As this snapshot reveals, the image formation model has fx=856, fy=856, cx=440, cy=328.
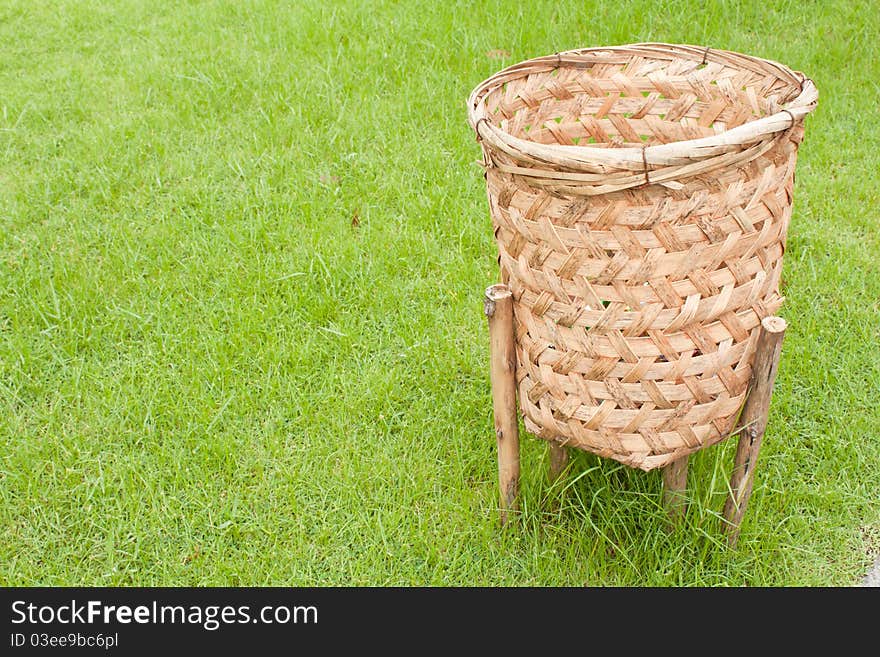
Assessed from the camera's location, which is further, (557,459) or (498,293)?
(557,459)

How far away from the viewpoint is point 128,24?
5.11 metres

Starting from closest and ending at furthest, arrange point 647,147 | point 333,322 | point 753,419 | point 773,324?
point 647,147 → point 773,324 → point 753,419 → point 333,322

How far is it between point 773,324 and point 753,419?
0.26 meters

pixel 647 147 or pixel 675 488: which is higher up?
pixel 647 147

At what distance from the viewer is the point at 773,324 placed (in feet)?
6.04

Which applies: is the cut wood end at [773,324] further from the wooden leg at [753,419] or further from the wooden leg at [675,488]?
the wooden leg at [675,488]

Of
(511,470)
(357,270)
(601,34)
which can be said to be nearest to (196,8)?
(601,34)

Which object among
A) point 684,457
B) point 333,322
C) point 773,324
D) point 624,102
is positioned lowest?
point 333,322

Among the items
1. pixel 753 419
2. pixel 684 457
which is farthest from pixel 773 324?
pixel 684 457

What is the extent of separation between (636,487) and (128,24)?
433 centimetres

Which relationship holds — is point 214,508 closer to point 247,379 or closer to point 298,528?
point 298,528

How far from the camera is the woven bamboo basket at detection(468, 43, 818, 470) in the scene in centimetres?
165

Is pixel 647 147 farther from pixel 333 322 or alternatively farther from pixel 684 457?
pixel 333 322

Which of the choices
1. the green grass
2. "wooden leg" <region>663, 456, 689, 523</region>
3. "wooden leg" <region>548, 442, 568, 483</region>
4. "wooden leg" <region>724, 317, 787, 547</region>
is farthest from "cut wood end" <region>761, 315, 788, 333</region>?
"wooden leg" <region>548, 442, 568, 483</region>
